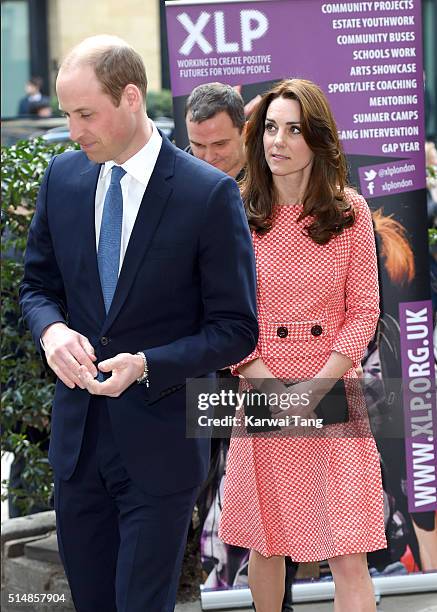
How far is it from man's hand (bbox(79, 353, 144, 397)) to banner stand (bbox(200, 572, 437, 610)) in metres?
1.95

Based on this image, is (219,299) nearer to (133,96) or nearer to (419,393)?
(133,96)

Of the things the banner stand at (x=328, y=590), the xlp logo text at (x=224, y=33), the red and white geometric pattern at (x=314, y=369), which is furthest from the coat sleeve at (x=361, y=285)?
the banner stand at (x=328, y=590)

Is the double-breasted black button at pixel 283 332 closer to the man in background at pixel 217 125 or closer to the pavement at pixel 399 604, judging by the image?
the man in background at pixel 217 125

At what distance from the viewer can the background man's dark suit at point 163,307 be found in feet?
10.2

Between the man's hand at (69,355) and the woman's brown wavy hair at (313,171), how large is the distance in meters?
1.09

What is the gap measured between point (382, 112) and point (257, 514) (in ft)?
5.22

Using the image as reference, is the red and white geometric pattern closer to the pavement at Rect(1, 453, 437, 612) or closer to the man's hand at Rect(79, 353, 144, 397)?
the pavement at Rect(1, 453, 437, 612)

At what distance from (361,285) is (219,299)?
0.92 m

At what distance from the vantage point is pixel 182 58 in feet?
14.8

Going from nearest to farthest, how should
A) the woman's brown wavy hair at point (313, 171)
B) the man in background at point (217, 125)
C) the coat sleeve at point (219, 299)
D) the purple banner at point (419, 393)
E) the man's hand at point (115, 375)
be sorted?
the man's hand at point (115, 375)
the coat sleeve at point (219, 299)
the woman's brown wavy hair at point (313, 171)
the man in background at point (217, 125)
the purple banner at point (419, 393)

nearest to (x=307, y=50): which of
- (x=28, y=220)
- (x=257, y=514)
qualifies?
(x=28, y=220)

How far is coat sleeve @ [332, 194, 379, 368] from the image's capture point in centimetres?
391

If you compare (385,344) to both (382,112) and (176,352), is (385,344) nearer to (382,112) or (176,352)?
(382,112)

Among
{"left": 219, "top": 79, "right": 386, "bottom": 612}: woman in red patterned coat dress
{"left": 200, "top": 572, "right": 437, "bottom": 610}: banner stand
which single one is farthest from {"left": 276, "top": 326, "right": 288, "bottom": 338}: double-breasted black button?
{"left": 200, "top": 572, "right": 437, "bottom": 610}: banner stand
